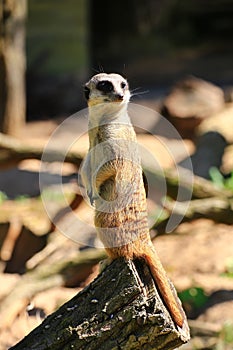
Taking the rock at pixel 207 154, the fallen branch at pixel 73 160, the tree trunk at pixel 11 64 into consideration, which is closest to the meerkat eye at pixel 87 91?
the fallen branch at pixel 73 160

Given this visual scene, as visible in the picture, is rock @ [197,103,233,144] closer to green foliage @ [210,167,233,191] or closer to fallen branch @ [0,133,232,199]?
green foliage @ [210,167,233,191]

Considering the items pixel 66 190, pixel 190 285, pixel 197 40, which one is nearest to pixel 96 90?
pixel 190 285

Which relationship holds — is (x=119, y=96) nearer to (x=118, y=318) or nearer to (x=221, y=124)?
(x=118, y=318)

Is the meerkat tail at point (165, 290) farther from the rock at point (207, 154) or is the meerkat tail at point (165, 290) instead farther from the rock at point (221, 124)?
the rock at point (221, 124)

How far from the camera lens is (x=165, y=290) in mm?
2666

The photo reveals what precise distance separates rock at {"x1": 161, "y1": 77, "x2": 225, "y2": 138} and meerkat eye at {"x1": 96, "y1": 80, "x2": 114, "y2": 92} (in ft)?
16.5

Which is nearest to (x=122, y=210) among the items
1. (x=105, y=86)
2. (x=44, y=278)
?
(x=105, y=86)

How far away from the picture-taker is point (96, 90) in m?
2.72

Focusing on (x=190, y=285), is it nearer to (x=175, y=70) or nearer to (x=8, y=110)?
(x=8, y=110)

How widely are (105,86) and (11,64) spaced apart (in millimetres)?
5054

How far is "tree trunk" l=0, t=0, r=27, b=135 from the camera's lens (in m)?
7.34

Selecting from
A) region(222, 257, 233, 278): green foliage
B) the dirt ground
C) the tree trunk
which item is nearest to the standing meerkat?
the dirt ground

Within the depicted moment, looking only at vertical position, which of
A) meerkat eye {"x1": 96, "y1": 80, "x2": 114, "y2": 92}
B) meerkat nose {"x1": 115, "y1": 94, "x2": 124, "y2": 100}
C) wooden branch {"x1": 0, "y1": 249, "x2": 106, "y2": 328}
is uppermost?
meerkat eye {"x1": 96, "y1": 80, "x2": 114, "y2": 92}

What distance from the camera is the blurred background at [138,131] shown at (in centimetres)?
449
